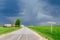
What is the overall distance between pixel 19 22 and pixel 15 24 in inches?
157

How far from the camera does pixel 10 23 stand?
164 m

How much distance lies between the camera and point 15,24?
549 ft

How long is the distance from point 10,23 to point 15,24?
5.15m

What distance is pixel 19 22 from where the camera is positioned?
16762cm

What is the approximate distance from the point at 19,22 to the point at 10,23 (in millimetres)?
8421
